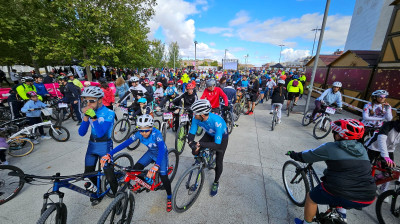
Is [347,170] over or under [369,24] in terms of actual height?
under

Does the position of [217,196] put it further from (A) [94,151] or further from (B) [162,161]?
(A) [94,151]

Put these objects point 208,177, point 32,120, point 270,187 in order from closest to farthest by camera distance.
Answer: point 270,187 → point 208,177 → point 32,120

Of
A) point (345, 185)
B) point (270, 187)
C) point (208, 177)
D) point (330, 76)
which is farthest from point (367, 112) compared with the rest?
point (330, 76)

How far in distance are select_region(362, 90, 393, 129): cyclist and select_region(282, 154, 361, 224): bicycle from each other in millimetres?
2881

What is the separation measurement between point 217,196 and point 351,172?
7.88ft

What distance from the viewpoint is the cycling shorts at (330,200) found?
6.53 ft

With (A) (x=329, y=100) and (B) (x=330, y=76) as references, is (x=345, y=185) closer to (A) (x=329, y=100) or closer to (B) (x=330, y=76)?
(A) (x=329, y=100)

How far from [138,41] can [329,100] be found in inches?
568

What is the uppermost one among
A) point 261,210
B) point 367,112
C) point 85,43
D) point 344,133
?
point 85,43

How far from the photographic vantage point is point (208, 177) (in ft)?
13.3

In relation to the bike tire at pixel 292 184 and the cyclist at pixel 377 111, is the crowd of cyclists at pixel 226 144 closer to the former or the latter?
the cyclist at pixel 377 111

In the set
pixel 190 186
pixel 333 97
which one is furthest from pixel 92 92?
pixel 333 97

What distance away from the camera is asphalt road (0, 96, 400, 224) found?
2947 millimetres

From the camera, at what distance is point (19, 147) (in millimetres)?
4816
